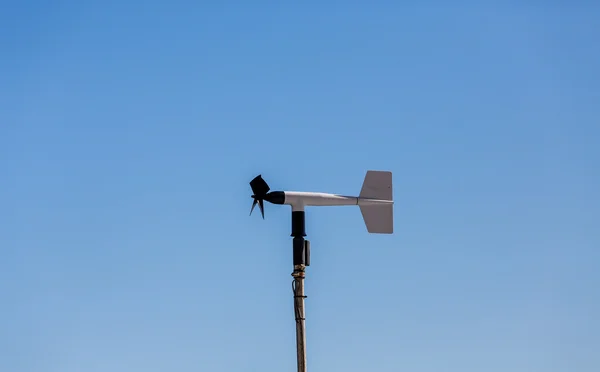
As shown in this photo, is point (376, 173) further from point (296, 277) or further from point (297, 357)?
point (297, 357)

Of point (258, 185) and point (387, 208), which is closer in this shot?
point (258, 185)

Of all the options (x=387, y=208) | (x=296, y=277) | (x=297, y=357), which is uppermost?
(x=387, y=208)

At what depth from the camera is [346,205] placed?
73.6 feet

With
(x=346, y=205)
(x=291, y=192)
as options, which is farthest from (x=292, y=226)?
(x=346, y=205)

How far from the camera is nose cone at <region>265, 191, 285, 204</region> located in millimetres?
20781

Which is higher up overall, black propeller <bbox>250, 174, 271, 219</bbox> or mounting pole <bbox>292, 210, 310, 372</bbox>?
black propeller <bbox>250, 174, 271, 219</bbox>

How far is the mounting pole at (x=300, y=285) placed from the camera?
66.3 ft

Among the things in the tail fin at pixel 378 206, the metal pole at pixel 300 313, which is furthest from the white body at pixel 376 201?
the metal pole at pixel 300 313

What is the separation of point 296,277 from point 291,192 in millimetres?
2076

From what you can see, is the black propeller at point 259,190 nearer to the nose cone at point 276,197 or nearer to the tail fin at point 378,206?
the nose cone at point 276,197

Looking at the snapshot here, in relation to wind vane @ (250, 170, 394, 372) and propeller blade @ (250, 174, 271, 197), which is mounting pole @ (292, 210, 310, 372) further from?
propeller blade @ (250, 174, 271, 197)

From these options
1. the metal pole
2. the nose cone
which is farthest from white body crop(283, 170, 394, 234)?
the metal pole

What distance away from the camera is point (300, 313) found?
20438mm

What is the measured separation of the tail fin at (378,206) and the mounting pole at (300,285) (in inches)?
102
